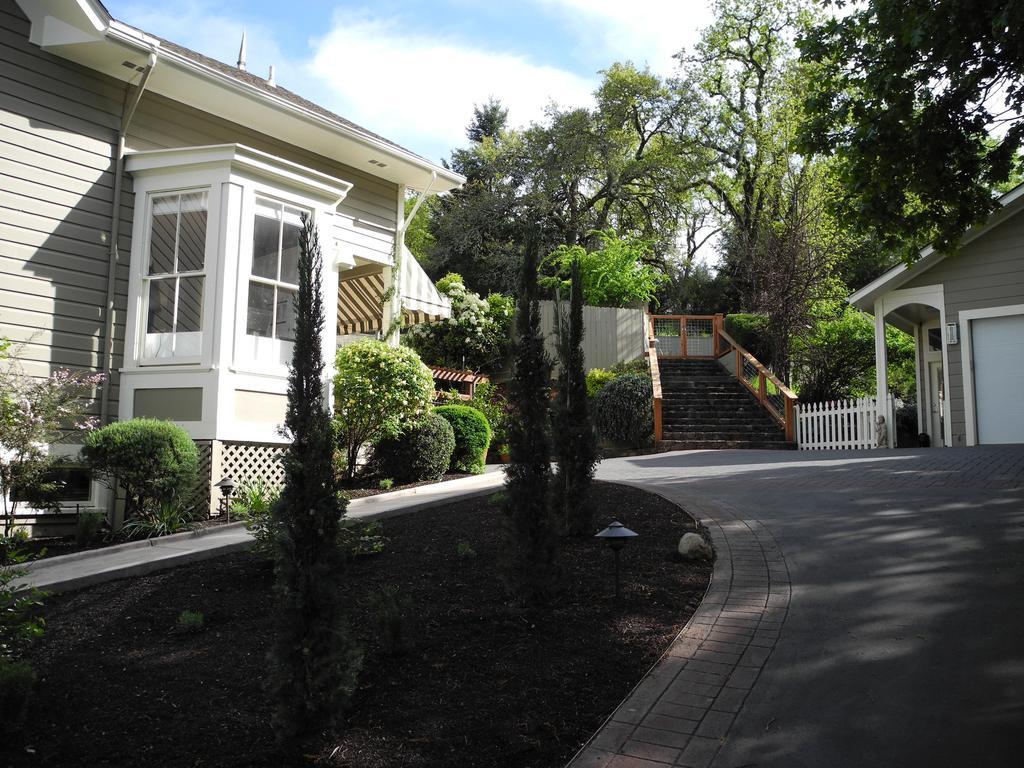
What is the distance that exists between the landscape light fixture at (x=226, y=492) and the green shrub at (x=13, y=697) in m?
4.80

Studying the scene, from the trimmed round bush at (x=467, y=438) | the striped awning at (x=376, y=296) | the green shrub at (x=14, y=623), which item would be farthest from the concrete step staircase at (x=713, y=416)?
the green shrub at (x=14, y=623)

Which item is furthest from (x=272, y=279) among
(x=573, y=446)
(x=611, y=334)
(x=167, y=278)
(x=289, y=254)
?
(x=611, y=334)

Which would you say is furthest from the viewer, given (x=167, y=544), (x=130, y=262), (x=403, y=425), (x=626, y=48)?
(x=626, y=48)

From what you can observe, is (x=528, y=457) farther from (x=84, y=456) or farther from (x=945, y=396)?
(x=945, y=396)

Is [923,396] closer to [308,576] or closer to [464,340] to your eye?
[464,340]

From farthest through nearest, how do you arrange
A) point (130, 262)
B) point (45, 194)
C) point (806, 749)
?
point (130, 262), point (45, 194), point (806, 749)

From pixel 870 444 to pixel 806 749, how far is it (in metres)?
14.5

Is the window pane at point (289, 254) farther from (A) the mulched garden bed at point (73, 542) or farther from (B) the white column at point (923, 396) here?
(B) the white column at point (923, 396)

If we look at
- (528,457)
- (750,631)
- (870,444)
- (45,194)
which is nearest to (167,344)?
(45,194)

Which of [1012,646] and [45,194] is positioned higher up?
[45,194]

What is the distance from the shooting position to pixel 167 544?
Result: 311 inches

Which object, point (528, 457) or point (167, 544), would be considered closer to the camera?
point (528, 457)

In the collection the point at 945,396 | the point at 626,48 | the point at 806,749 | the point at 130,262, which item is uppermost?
the point at 626,48

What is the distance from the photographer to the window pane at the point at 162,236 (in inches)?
405
